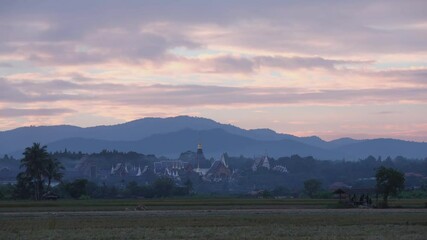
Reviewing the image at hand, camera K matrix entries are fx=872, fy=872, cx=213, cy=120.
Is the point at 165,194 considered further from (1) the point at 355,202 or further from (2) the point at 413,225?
(2) the point at 413,225

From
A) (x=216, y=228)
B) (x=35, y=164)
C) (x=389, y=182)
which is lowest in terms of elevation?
(x=216, y=228)

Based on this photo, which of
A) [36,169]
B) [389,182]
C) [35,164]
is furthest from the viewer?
[35,164]

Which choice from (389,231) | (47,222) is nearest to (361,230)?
(389,231)

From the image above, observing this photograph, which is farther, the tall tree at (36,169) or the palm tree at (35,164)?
the palm tree at (35,164)

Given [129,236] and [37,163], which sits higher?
[37,163]

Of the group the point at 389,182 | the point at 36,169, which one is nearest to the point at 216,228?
the point at 389,182

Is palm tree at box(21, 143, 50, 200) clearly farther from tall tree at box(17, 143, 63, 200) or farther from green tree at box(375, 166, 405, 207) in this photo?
green tree at box(375, 166, 405, 207)

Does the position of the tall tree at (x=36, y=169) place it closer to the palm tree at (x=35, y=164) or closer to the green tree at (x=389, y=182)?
the palm tree at (x=35, y=164)

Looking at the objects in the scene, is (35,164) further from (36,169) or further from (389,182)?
(389,182)

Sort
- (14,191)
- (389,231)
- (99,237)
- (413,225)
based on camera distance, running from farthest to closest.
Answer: (14,191) < (413,225) < (389,231) < (99,237)

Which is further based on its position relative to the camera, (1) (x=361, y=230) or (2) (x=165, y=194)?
(2) (x=165, y=194)

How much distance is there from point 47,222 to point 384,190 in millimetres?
51707

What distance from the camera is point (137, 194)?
156625 mm

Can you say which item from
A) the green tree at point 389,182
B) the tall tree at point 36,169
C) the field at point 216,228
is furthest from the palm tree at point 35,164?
the field at point 216,228
